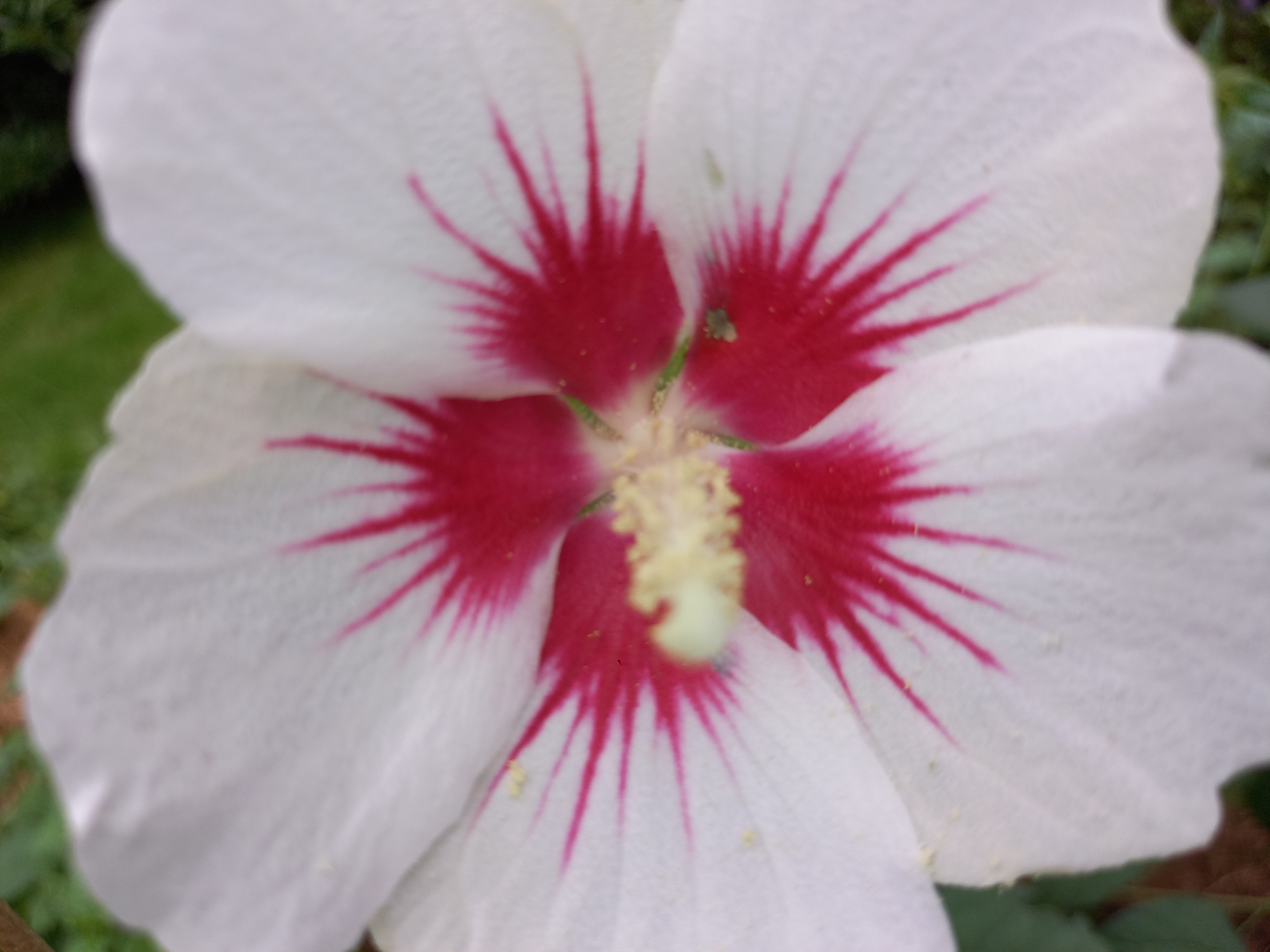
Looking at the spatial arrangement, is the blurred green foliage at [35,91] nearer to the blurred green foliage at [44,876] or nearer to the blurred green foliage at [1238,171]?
the blurred green foliage at [44,876]

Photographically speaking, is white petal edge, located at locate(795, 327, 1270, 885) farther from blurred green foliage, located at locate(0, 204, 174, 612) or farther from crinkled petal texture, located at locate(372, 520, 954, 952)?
blurred green foliage, located at locate(0, 204, 174, 612)

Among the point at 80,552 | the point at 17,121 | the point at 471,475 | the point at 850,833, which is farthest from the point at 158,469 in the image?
the point at 17,121

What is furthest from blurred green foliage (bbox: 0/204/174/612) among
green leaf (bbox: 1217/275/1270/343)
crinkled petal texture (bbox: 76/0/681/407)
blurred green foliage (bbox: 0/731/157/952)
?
green leaf (bbox: 1217/275/1270/343)

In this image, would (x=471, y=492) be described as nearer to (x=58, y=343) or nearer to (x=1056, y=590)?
(x=1056, y=590)

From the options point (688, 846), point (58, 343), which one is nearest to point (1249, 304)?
point (688, 846)

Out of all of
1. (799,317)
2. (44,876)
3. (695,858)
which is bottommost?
(44,876)

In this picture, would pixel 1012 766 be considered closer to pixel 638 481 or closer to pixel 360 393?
pixel 638 481

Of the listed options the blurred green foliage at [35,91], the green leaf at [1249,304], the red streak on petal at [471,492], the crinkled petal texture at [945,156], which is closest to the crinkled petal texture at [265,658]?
the red streak on petal at [471,492]
